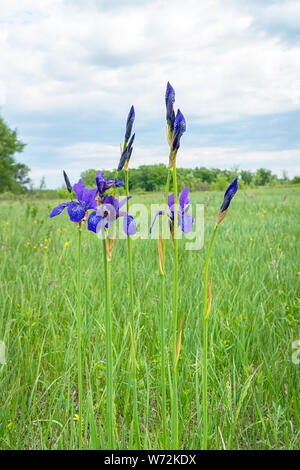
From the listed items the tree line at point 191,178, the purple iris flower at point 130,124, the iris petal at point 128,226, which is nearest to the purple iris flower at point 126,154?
the purple iris flower at point 130,124

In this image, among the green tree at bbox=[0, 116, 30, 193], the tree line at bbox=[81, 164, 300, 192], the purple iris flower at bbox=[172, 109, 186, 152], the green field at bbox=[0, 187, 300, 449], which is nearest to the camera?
the purple iris flower at bbox=[172, 109, 186, 152]

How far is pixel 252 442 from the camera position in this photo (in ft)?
4.72

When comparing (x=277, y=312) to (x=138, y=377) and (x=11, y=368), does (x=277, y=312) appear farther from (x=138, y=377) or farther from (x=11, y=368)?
(x=11, y=368)

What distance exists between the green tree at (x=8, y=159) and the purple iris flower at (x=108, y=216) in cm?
3377

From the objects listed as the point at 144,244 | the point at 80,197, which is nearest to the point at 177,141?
the point at 80,197

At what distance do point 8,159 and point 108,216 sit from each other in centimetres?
3543

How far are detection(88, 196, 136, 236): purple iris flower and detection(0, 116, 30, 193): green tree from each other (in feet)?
111

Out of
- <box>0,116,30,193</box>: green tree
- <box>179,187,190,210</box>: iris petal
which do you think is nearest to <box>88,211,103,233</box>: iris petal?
<box>179,187,190,210</box>: iris petal

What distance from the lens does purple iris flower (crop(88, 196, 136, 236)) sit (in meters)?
0.90

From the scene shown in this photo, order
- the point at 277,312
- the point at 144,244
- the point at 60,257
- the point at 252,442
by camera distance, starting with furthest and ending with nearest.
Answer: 1. the point at 144,244
2. the point at 60,257
3. the point at 277,312
4. the point at 252,442

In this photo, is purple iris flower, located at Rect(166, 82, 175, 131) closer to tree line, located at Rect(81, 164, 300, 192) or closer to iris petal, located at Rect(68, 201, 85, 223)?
iris petal, located at Rect(68, 201, 85, 223)

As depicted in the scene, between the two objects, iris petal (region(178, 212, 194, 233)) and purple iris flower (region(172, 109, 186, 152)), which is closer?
purple iris flower (region(172, 109, 186, 152))

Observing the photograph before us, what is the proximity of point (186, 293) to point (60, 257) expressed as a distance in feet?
4.46
